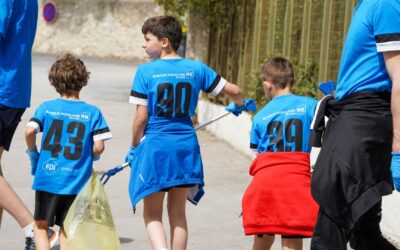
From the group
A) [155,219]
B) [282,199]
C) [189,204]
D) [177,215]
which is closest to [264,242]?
[282,199]

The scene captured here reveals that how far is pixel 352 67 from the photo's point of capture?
4.83 metres

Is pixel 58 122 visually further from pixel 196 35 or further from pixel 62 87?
pixel 196 35

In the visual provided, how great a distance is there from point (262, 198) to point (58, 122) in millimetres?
1343

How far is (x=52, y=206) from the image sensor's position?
20.8ft

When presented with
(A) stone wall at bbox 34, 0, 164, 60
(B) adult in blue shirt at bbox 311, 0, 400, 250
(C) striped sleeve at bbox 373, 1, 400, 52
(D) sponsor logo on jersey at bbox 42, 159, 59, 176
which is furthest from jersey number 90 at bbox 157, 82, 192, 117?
(A) stone wall at bbox 34, 0, 164, 60

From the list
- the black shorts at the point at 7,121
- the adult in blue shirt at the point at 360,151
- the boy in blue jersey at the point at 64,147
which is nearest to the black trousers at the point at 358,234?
the adult in blue shirt at the point at 360,151

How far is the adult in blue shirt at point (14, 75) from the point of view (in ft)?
21.8

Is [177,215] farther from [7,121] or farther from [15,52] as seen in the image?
[15,52]

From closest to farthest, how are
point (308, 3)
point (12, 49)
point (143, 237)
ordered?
point (12, 49) < point (143, 237) < point (308, 3)

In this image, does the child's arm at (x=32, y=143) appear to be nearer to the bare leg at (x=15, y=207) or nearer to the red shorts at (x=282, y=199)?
the bare leg at (x=15, y=207)

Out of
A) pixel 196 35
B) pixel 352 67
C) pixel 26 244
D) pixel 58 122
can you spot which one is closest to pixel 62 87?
pixel 58 122

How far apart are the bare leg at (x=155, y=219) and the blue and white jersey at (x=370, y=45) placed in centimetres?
167

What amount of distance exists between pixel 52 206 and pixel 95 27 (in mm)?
26551

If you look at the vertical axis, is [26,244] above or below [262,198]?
below
